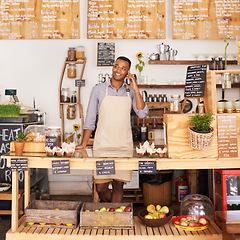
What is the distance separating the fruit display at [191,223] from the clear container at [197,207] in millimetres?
50

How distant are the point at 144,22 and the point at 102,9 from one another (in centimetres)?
70

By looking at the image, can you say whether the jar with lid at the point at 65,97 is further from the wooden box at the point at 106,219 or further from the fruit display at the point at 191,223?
the fruit display at the point at 191,223

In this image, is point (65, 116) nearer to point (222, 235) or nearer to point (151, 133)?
point (151, 133)

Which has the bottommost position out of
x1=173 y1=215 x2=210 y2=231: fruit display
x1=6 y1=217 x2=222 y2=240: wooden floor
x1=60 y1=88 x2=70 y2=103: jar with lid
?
x1=6 y1=217 x2=222 y2=240: wooden floor

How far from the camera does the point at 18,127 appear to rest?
3.62 m

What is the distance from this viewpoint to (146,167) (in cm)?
211

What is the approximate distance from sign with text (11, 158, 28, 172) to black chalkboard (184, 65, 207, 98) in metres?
1.37

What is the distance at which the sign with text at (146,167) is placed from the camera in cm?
210

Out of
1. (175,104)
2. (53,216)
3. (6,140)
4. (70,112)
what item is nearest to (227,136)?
(175,104)

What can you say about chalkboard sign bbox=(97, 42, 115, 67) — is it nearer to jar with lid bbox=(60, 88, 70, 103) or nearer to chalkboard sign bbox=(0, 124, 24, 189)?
jar with lid bbox=(60, 88, 70, 103)

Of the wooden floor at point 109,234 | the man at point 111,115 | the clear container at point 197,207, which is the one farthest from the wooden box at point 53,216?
the clear container at point 197,207

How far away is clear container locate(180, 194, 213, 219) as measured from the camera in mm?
2439


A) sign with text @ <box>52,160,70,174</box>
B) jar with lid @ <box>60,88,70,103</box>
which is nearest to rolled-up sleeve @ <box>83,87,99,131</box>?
sign with text @ <box>52,160,70,174</box>

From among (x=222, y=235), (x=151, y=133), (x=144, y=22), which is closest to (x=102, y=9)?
(x=144, y=22)
